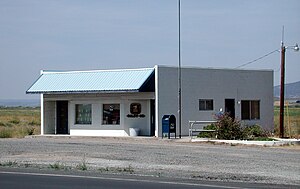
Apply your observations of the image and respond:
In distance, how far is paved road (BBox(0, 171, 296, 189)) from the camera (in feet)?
59.1

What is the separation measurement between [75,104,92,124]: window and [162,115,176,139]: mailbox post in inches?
265

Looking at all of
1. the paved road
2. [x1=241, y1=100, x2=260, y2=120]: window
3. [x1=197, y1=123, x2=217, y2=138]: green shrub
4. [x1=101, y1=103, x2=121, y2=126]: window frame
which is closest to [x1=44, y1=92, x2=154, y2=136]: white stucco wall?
[x1=101, y1=103, x2=121, y2=126]: window frame

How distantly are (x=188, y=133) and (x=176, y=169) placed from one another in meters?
21.0

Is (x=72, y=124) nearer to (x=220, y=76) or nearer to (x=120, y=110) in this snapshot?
(x=120, y=110)

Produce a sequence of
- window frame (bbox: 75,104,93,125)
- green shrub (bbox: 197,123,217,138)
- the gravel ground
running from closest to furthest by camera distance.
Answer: the gravel ground < green shrub (bbox: 197,123,217,138) < window frame (bbox: 75,104,93,125)

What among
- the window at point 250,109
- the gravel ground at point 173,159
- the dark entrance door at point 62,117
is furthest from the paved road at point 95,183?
the window at point 250,109

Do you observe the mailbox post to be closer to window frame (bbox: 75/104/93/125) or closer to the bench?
the bench

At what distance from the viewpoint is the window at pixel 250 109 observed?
48588 millimetres

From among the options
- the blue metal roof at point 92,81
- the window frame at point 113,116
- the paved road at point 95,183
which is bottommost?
the paved road at point 95,183

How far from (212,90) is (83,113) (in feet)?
29.3

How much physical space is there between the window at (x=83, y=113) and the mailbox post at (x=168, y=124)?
6.72 metres

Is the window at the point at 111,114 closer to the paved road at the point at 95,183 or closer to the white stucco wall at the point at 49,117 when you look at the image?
the white stucco wall at the point at 49,117

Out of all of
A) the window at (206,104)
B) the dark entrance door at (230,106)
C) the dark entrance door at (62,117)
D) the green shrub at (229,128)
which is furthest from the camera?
the dark entrance door at (62,117)

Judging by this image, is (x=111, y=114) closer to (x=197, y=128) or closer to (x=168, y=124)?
(x=168, y=124)
